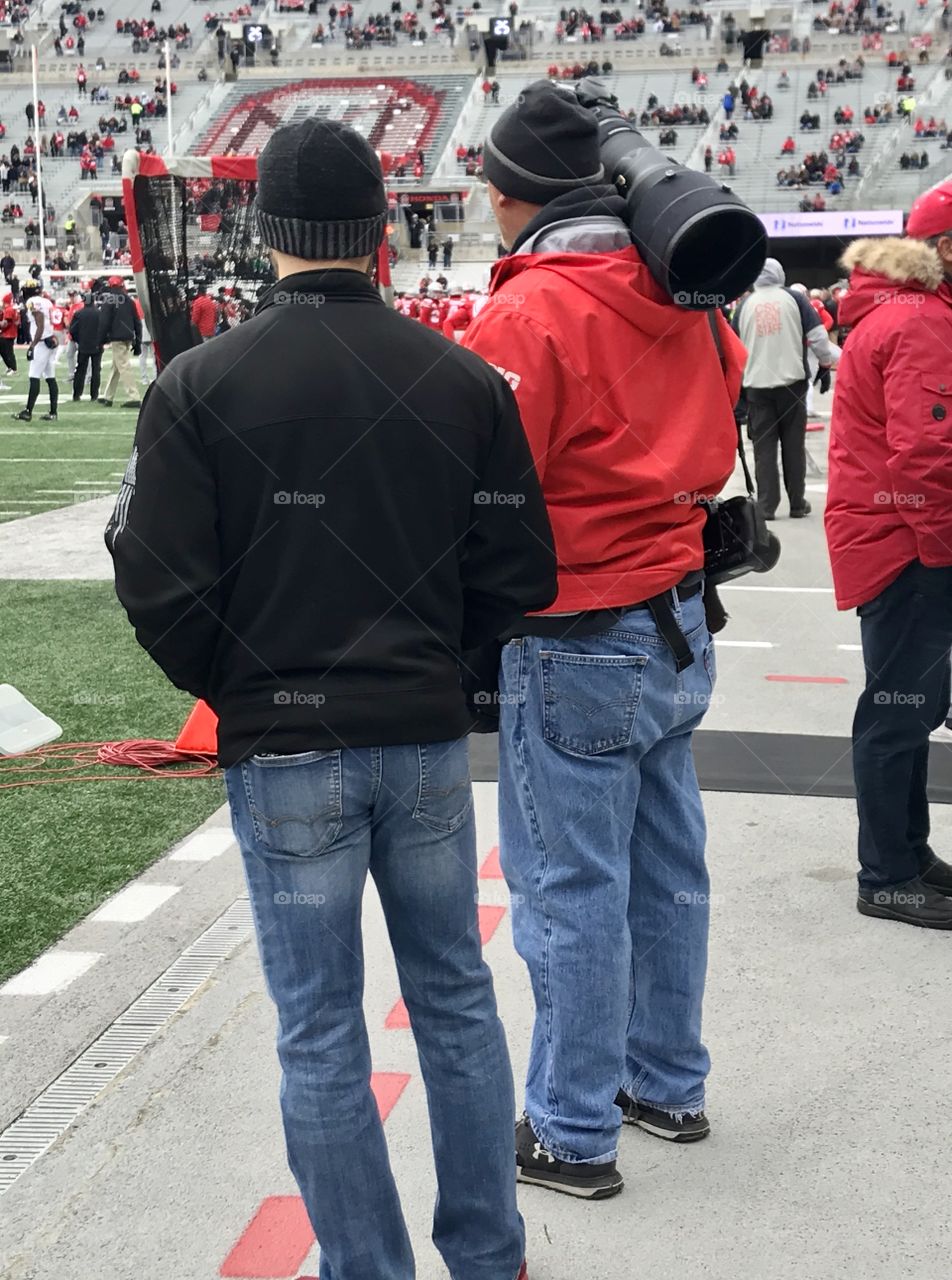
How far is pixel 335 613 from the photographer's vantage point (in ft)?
7.38

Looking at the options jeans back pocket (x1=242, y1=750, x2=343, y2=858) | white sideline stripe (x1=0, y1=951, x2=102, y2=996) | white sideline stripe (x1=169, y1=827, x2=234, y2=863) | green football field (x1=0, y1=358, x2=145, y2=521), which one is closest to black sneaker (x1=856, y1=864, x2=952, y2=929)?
white sideline stripe (x1=169, y1=827, x2=234, y2=863)

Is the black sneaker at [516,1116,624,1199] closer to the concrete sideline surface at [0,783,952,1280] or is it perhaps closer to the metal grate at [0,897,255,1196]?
the concrete sideline surface at [0,783,952,1280]

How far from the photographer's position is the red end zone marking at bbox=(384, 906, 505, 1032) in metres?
3.61

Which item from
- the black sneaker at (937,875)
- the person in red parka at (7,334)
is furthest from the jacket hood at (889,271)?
the person in red parka at (7,334)

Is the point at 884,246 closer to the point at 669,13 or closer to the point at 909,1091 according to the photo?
the point at 909,1091

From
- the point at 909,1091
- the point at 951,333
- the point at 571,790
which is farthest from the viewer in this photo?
the point at 951,333

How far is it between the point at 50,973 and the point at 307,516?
219cm

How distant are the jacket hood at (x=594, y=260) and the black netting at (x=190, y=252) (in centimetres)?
393

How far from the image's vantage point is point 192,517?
219cm

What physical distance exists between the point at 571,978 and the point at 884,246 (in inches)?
83.4

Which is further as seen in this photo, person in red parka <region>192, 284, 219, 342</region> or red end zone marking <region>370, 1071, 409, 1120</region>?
person in red parka <region>192, 284, 219, 342</region>

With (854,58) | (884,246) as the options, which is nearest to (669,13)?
(854,58)

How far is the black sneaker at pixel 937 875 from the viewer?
4.32 meters

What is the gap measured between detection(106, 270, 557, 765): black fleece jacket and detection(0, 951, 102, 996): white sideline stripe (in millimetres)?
1823
